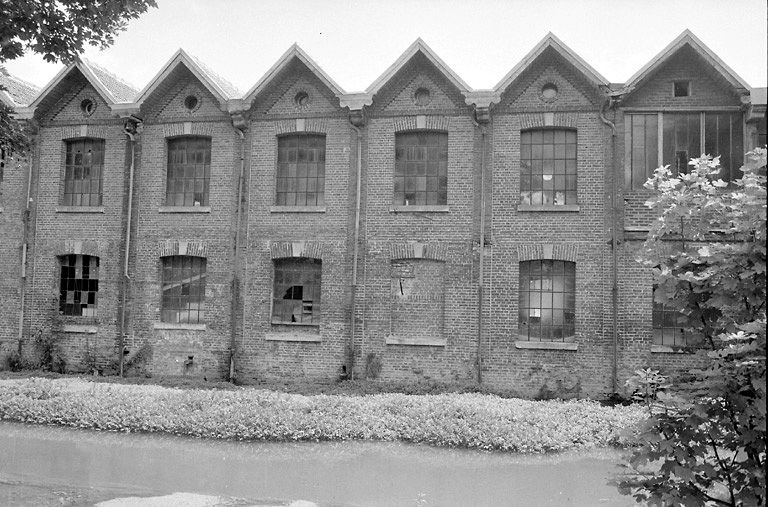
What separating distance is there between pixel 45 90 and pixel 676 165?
15.7 meters

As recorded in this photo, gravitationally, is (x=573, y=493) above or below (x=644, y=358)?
below

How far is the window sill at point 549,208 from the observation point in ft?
51.3

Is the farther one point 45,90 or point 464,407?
point 45,90

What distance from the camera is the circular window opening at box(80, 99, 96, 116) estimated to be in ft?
59.4

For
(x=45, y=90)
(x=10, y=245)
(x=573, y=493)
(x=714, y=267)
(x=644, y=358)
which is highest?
(x=45, y=90)

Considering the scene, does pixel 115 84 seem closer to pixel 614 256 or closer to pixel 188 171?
pixel 188 171

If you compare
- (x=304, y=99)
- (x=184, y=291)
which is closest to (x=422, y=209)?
(x=304, y=99)

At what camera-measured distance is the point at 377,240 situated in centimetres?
1638

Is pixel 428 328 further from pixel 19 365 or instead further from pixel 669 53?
pixel 19 365

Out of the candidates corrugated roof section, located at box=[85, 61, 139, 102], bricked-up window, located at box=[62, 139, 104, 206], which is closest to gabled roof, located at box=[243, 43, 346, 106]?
bricked-up window, located at box=[62, 139, 104, 206]

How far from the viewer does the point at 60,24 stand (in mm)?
9773

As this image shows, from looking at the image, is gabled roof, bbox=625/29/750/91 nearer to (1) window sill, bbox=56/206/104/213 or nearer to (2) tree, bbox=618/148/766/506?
(2) tree, bbox=618/148/766/506

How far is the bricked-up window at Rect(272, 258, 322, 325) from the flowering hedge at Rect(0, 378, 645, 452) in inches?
146

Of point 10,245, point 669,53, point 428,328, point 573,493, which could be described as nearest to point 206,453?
point 573,493
